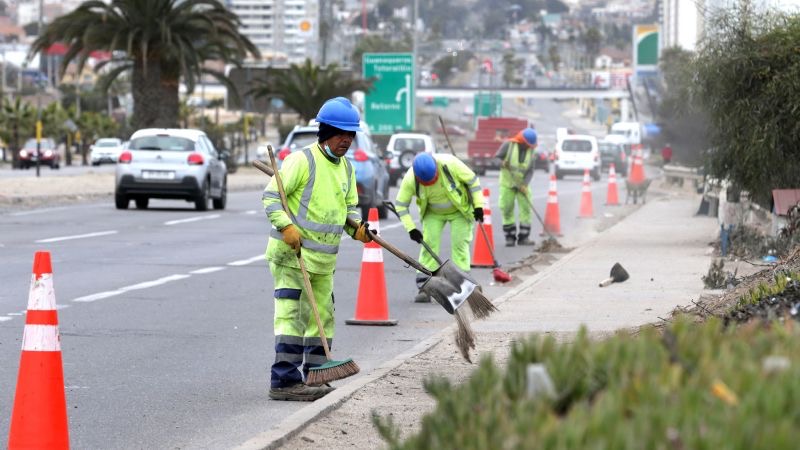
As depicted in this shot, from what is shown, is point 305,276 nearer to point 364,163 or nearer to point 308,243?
point 308,243

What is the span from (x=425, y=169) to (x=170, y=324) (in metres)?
3.05

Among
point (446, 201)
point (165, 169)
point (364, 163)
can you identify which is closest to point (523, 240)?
point (364, 163)

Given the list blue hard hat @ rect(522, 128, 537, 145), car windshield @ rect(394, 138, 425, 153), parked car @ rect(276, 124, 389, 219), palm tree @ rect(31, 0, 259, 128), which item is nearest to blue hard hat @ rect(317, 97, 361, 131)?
blue hard hat @ rect(522, 128, 537, 145)

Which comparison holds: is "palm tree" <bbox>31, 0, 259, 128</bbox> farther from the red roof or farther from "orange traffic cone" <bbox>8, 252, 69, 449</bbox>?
"orange traffic cone" <bbox>8, 252, 69, 449</bbox>

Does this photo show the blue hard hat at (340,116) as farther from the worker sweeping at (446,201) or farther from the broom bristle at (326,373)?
the worker sweeping at (446,201)

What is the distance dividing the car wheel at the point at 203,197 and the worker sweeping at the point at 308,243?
20.2m

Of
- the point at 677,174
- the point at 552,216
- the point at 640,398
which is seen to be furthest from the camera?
the point at 677,174

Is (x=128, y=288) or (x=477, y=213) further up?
(x=477, y=213)

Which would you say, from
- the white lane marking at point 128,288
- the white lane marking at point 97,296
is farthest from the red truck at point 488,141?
the white lane marking at point 97,296

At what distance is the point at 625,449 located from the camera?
3316 mm

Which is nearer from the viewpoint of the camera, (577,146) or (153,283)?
(153,283)

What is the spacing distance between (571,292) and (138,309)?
4243 mm

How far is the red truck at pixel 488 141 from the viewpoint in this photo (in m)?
65.9

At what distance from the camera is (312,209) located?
29.1 feet
